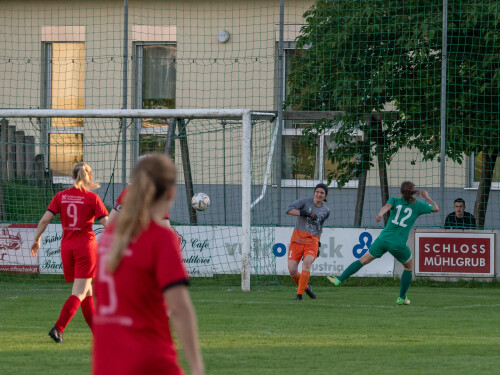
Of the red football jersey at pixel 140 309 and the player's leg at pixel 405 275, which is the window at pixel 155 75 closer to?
the player's leg at pixel 405 275

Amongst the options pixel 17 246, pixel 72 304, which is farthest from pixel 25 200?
pixel 72 304

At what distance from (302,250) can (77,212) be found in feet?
18.1

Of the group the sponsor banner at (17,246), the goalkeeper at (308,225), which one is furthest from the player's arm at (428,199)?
the sponsor banner at (17,246)

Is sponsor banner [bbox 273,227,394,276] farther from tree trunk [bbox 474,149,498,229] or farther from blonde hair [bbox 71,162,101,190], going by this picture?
blonde hair [bbox 71,162,101,190]

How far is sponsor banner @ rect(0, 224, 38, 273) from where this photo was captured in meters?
16.8

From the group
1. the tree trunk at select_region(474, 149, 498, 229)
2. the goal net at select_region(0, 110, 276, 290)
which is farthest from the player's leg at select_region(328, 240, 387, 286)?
the tree trunk at select_region(474, 149, 498, 229)

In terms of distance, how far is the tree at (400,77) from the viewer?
54.6 feet

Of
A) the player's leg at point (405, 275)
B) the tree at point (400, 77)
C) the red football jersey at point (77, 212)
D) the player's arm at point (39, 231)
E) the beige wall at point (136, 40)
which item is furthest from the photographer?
the beige wall at point (136, 40)

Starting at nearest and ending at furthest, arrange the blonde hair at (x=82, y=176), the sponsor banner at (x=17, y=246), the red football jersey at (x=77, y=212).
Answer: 1. the blonde hair at (x=82, y=176)
2. the red football jersey at (x=77, y=212)
3. the sponsor banner at (x=17, y=246)

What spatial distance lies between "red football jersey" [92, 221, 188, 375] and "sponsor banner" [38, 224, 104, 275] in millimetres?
13111

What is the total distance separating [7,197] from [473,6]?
946cm

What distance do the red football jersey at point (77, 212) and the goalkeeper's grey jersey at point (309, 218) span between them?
512cm

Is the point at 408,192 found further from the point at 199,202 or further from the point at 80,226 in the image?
the point at 80,226

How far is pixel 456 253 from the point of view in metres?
16.3
